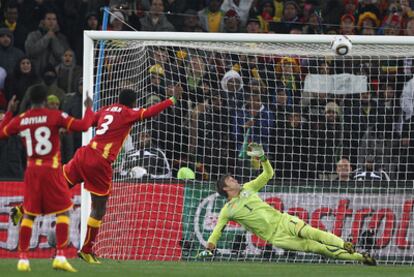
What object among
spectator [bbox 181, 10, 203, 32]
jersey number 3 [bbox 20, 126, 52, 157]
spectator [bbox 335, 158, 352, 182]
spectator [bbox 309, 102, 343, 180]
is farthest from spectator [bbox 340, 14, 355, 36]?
jersey number 3 [bbox 20, 126, 52, 157]

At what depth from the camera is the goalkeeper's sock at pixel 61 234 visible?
13328 millimetres

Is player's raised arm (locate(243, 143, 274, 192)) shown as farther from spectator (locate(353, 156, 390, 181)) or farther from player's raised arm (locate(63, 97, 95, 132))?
player's raised arm (locate(63, 97, 95, 132))

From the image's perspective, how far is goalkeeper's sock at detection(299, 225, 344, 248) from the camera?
16203 millimetres

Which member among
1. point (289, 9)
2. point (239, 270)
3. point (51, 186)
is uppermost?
point (289, 9)

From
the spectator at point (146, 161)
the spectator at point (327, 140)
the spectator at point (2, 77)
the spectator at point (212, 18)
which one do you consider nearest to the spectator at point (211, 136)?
the spectator at point (146, 161)

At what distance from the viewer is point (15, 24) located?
22656 millimetres

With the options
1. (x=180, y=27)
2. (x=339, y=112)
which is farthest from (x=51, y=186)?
(x=180, y=27)

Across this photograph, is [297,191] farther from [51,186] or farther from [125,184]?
[51,186]

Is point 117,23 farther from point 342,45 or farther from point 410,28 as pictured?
point 342,45

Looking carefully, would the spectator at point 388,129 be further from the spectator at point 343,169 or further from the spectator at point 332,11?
the spectator at point 332,11

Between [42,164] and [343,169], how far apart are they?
727cm

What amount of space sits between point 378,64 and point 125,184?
4.88m

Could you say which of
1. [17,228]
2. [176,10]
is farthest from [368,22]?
[17,228]

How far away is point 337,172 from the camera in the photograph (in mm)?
19438
